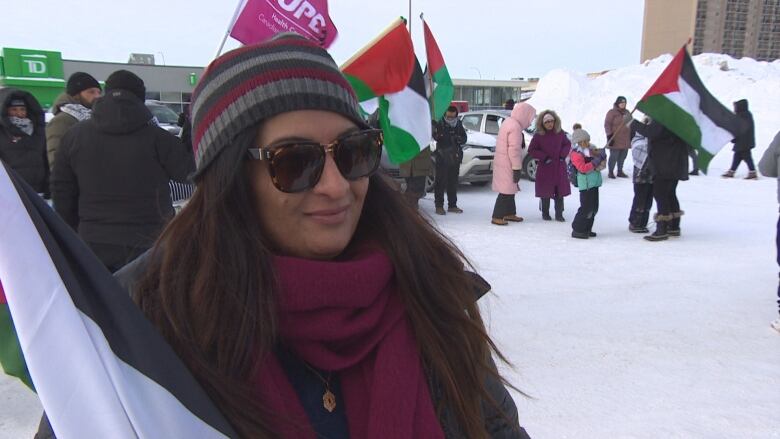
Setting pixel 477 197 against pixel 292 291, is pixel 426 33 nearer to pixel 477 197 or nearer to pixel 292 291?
pixel 477 197

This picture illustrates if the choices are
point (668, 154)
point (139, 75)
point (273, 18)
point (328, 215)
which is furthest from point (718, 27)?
point (328, 215)

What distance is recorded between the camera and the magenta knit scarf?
4.06 ft

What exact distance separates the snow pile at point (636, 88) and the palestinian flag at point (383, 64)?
16.8m

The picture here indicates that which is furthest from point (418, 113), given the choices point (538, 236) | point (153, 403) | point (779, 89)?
point (779, 89)

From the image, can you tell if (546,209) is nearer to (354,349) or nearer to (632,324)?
(632,324)

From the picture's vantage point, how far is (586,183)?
8.12 m

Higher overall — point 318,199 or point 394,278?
point 318,199

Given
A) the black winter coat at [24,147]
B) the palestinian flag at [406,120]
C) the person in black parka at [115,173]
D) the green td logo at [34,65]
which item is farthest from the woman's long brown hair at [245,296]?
the green td logo at [34,65]

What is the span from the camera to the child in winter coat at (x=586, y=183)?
8094 millimetres

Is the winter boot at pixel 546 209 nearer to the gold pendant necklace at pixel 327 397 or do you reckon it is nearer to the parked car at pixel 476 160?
the parked car at pixel 476 160

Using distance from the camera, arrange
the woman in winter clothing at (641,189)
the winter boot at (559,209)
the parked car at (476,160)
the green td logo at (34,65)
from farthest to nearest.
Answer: the green td logo at (34,65) < the parked car at (476,160) < the winter boot at (559,209) < the woman in winter clothing at (641,189)

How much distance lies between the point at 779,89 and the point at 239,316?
28850mm

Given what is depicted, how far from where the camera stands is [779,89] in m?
24.1

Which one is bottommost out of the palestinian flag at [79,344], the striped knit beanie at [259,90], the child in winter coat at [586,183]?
the child in winter coat at [586,183]
